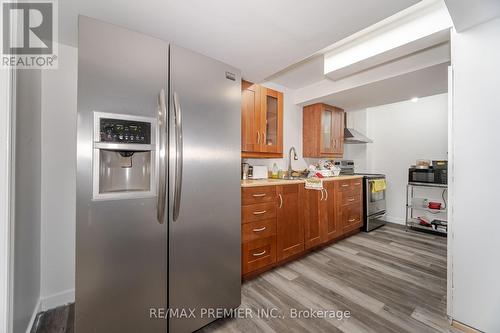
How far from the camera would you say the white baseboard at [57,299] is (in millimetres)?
1606

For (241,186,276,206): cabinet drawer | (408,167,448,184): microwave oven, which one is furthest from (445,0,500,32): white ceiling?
(408,167,448,184): microwave oven

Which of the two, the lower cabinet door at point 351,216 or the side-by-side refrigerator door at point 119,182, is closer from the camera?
the side-by-side refrigerator door at point 119,182

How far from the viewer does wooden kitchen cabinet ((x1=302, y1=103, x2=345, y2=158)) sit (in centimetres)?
323

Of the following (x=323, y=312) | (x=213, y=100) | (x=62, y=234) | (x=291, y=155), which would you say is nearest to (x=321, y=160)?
(x=291, y=155)

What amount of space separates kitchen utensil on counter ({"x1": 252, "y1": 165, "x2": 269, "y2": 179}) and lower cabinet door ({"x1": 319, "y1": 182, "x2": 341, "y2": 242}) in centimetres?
83

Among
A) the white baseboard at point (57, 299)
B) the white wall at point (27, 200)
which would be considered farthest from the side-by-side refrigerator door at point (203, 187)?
the white baseboard at point (57, 299)

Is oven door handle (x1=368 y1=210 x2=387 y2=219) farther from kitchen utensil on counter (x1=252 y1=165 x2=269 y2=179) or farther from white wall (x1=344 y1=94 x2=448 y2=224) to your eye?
kitchen utensil on counter (x1=252 y1=165 x2=269 y2=179)

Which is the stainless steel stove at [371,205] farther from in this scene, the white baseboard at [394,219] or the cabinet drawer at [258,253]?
the cabinet drawer at [258,253]

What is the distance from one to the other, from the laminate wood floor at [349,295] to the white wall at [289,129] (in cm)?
138

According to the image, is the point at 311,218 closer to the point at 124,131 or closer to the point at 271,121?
the point at 271,121

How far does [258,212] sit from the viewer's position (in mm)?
2002

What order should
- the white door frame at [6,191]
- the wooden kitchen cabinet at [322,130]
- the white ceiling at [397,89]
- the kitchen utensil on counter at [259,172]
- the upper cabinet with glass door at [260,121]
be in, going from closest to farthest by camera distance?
1. the white door frame at [6,191]
2. the white ceiling at [397,89]
3. the upper cabinet with glass door at [260,121]
4. the kitchen utensil on counter at [259,172]
5. the wooden kitchen cabinet at [322,130]

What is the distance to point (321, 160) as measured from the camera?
12.4 ft

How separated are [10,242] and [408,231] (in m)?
4.79
